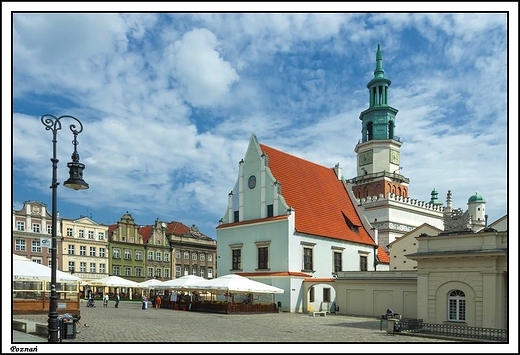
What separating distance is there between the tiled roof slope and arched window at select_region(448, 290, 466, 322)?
1595 centimetres

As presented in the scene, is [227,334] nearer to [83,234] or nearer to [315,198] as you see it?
[315,198]

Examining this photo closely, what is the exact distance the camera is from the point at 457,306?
21.4 meters

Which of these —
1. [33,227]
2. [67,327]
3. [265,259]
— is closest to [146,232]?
[33,227]

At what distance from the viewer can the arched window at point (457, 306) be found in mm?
21234

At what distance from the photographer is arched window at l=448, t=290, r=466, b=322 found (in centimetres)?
2123

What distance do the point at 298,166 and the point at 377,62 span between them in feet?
107

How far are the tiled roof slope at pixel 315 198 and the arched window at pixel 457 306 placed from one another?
1595 centimetres

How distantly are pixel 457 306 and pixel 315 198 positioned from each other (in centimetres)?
2049

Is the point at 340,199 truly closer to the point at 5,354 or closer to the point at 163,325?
the point at 163,325

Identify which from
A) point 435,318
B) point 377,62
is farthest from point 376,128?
point 435,318

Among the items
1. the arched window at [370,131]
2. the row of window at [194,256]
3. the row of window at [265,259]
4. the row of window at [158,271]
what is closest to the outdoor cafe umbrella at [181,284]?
the row of window at [265,259]

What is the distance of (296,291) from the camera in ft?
116

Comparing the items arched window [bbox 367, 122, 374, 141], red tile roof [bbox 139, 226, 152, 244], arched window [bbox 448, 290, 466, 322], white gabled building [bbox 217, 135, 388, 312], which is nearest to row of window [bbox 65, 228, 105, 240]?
red tile roof [bbox 139, 226, 152, 244]

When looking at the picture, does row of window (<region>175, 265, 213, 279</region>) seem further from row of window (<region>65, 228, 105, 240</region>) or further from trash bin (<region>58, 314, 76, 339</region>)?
trash bin (<region>58, 314, 76, 339</region>)
